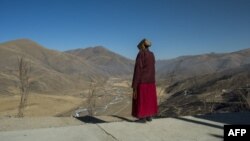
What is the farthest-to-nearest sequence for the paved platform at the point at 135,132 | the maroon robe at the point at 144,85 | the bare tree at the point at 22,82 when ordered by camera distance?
the bare tree at the point at 22,82, the maroon robe at the point at 144,85, the paved platform at the point at 135,132

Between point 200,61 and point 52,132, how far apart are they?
644ft

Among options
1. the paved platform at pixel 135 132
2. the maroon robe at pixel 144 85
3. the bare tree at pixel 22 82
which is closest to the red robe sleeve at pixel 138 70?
the maroon robe at pixel 144 85

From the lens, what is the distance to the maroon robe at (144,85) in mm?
7262

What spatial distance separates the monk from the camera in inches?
286

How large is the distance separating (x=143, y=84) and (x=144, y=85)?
3 centimetres

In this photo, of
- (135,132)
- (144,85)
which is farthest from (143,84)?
(135,132)

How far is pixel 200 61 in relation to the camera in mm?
198375

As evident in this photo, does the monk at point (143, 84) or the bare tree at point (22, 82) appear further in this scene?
the bare tree at point (22, 82)

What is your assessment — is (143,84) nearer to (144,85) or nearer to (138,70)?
(144,85)

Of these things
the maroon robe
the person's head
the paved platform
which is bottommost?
the paved platform

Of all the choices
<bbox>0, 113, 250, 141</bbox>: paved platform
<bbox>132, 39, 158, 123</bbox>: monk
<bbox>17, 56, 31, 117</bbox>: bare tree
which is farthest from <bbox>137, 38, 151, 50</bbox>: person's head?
<bbox>17, 56, 31, 117</bbox>: bare tree

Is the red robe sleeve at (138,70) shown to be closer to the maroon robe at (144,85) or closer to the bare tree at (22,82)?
the maroon robe at (144,85)

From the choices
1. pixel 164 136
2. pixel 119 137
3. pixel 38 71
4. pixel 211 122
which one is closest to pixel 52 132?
pixel 119 137

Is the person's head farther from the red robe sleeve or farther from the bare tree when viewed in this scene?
the bare tree
